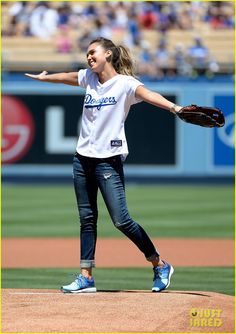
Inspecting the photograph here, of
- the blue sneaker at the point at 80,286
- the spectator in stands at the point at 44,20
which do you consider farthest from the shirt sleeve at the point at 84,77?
the spectator in stands at the point at 44,20

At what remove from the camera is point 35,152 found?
74.0 ft

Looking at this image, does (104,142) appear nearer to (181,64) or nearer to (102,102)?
(102,102)

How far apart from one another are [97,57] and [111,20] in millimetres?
18040

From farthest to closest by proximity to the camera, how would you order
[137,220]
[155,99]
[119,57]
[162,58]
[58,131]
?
[162,58], [58,131], [137,220], [119,57], [155,99]

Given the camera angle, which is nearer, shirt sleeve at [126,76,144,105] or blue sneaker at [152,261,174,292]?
shirt sleeve at [126,76,144,105]

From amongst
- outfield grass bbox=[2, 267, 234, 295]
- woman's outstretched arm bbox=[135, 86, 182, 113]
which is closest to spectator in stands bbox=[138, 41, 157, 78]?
outfield grass bbox=[2, 267, 234, 295]

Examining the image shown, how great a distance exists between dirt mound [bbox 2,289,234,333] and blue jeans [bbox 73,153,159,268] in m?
0.41

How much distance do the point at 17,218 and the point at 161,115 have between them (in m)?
6.97

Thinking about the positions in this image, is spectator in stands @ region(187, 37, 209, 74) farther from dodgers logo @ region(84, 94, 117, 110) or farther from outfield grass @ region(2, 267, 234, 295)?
→ dodgers logo @ region(84, 94, 117, 110)

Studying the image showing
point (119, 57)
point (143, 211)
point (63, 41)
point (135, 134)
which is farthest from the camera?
point (63, 41)

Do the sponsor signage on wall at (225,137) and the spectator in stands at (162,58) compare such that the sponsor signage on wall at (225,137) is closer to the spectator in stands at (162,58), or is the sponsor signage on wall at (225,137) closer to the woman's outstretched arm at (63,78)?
the spectator in stands at (162,58)

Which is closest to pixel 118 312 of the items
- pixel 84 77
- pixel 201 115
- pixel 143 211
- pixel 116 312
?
pixel 116 312

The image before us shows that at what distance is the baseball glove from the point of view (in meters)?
6.77

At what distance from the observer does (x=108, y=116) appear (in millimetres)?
7199
